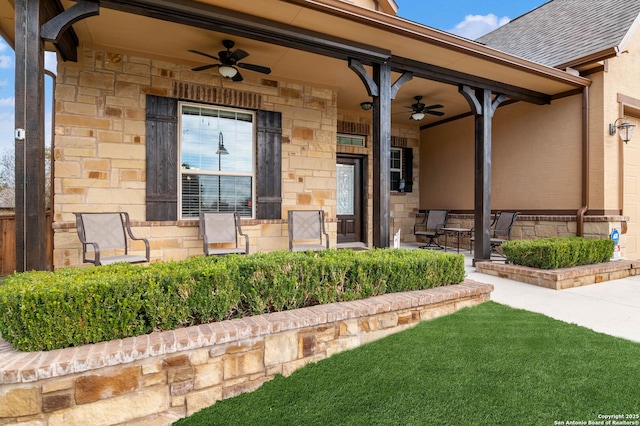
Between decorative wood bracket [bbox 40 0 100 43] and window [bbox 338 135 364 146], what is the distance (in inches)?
191

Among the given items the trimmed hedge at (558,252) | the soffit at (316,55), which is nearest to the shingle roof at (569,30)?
the soffit at (316,55)

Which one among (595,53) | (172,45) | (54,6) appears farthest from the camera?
(595,53)

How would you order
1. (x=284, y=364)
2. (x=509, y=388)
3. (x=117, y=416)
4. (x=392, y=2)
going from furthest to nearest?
(x=392, y=2), (x=284, y=364), (x=509, y=388), (x=117, y=416)

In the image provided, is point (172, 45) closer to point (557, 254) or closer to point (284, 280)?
point (284, 280)

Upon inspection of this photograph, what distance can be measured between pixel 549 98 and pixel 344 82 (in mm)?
3380

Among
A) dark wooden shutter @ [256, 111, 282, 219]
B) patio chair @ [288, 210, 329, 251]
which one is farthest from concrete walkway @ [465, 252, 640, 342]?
dark wooden shutter @ [256, 111, 282, 219]

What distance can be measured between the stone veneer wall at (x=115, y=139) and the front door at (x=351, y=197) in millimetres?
2191

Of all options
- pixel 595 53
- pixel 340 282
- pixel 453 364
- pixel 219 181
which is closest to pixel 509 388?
pixel 453 364

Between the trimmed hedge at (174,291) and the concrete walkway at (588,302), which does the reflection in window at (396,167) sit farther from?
the trimmed hedge at (174,291)

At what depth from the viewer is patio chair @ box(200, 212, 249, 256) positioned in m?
4.69

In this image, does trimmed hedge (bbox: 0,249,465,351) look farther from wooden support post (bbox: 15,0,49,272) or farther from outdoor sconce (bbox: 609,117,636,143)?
outdoor sconce (bbox: 609,117,636,143)

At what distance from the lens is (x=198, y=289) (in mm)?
2074

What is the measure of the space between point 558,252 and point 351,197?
393 cm

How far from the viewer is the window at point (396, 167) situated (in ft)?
27.6
